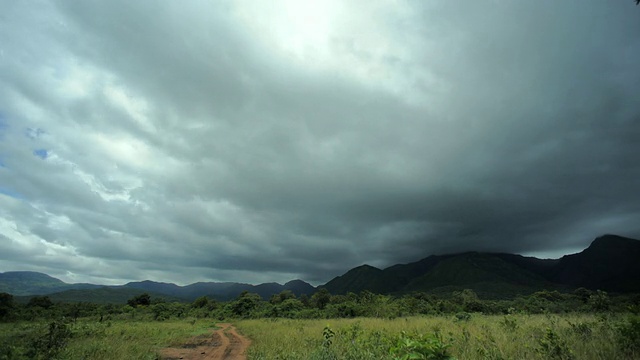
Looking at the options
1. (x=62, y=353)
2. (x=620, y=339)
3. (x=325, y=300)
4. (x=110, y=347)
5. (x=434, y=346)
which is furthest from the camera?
(x=325, y=300)

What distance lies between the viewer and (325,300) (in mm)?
75250

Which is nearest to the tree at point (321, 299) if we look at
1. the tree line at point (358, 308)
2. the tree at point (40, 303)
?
the tree line at point (358, 308)

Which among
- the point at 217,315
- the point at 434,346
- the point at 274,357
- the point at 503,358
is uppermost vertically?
the point at 434,346

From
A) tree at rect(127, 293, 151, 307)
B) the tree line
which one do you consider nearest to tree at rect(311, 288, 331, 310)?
the tree line

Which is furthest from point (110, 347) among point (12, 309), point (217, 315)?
point (12, 309)

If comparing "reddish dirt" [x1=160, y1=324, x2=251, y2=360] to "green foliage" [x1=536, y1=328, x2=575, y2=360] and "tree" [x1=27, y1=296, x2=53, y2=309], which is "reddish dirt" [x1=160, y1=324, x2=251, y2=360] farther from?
"tree" [x1=27, y1=296, x2=53, y2=309]

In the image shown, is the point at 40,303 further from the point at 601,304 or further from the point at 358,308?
the point at 601,304

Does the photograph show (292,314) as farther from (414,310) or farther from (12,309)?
(12,309)

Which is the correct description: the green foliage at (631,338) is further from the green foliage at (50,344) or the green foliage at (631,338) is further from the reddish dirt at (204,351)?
the green foliage at (50,344)

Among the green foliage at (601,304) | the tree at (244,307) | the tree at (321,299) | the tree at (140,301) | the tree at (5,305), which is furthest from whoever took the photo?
the tree at (140,301)

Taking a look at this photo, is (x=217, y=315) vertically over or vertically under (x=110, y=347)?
under

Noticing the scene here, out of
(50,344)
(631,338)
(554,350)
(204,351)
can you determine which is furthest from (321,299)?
(631,338)

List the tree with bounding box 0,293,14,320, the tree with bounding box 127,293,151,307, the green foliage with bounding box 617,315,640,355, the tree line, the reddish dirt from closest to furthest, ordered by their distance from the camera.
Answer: the green foliage with bounding box 617,315,640,355
the reddish dirt
the tree line
the tree with bounding box 0,293,14,320
the tree with bounding box 127,293,151,307

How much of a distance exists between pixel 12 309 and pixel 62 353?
58585 millimetres
